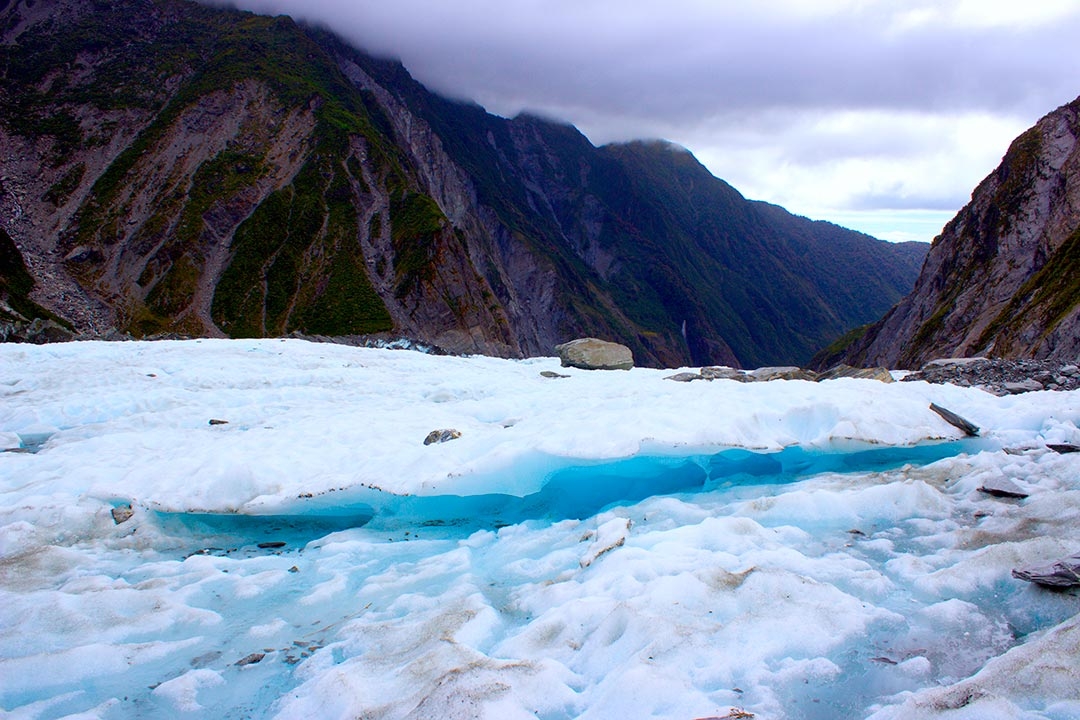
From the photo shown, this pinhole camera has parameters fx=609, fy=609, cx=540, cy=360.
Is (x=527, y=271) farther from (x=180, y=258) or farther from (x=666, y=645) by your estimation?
(x=666, y=645)

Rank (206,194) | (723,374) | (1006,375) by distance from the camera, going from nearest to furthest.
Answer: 1. (1006,375)
2. (723,374)
3. (206,194)

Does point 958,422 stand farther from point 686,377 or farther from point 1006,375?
point 686,377

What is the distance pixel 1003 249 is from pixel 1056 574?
7939 centimetres

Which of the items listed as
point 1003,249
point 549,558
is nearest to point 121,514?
point 549,558

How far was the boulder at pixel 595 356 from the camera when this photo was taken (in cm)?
3102

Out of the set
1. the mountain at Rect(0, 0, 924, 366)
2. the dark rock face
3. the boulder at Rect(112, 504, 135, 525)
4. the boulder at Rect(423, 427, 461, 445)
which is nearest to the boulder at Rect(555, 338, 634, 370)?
the dark rock face

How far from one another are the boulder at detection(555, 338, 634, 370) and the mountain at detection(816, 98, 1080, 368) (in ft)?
107

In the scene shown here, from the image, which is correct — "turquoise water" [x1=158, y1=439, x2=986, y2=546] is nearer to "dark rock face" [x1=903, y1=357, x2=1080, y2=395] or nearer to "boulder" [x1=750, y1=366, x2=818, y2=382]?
"dark rock face" [x1=903, y1=357, x2=1080, y2=395]

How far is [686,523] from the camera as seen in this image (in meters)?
8.05

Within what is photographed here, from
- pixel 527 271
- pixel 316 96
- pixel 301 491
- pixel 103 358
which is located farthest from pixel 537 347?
pixel 301 491

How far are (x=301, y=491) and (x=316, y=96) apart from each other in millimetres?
129098

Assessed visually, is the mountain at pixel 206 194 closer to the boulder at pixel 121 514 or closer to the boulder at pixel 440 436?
the boulder at pixel 440 436

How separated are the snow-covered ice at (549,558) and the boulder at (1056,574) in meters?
0.11

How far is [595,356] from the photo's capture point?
104ft
